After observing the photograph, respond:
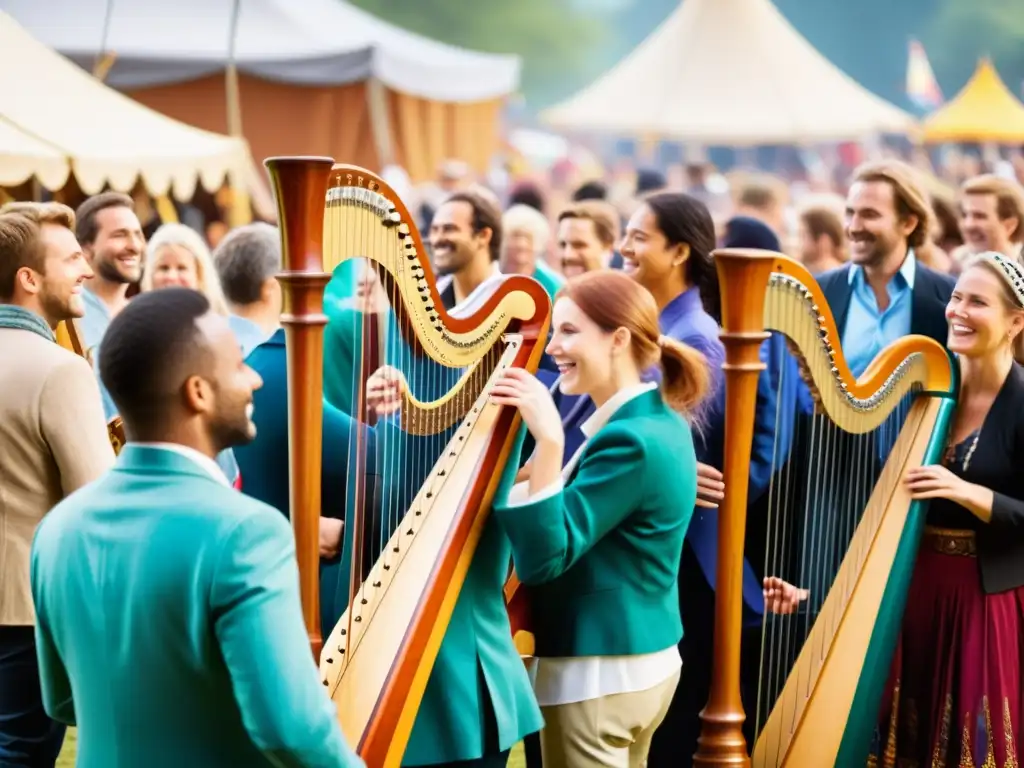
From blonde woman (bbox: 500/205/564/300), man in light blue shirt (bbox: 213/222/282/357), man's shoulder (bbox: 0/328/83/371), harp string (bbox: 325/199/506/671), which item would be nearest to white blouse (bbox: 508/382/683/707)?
harp string (bbox: 325/199/506/671)

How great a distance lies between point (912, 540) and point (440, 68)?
38.0 feet

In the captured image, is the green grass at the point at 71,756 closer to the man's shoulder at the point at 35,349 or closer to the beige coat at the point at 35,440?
the beige coat at the point at 35,440

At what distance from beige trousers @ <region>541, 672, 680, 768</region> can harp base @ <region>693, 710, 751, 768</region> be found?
0.15 meters

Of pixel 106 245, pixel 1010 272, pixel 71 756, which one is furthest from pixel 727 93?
pixel 1010 272

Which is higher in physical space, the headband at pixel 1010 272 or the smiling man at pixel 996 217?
the smiling man at pixel 996 217

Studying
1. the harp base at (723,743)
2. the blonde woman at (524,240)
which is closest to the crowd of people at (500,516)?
the harp base at (723,743)

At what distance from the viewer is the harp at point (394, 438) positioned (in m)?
2.71

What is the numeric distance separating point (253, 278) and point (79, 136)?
377 centimetres

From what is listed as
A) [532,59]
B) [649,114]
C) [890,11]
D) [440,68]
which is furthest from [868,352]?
[890,11]

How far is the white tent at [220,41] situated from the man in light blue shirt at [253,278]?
816 cm

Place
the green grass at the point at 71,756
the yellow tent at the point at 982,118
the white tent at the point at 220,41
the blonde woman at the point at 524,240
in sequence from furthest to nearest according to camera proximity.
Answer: the yellow tent at the point at 982,118 → the white tent at the point at 220,41 → the blonde woman at the point at 524,240 → the green grass at the point at 71,756

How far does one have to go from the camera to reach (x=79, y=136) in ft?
26.2

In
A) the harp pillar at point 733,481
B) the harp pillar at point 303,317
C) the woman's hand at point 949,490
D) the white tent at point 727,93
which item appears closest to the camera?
the harp pillar at point 303,317

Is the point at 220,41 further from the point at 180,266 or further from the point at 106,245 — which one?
the point at 106,245
